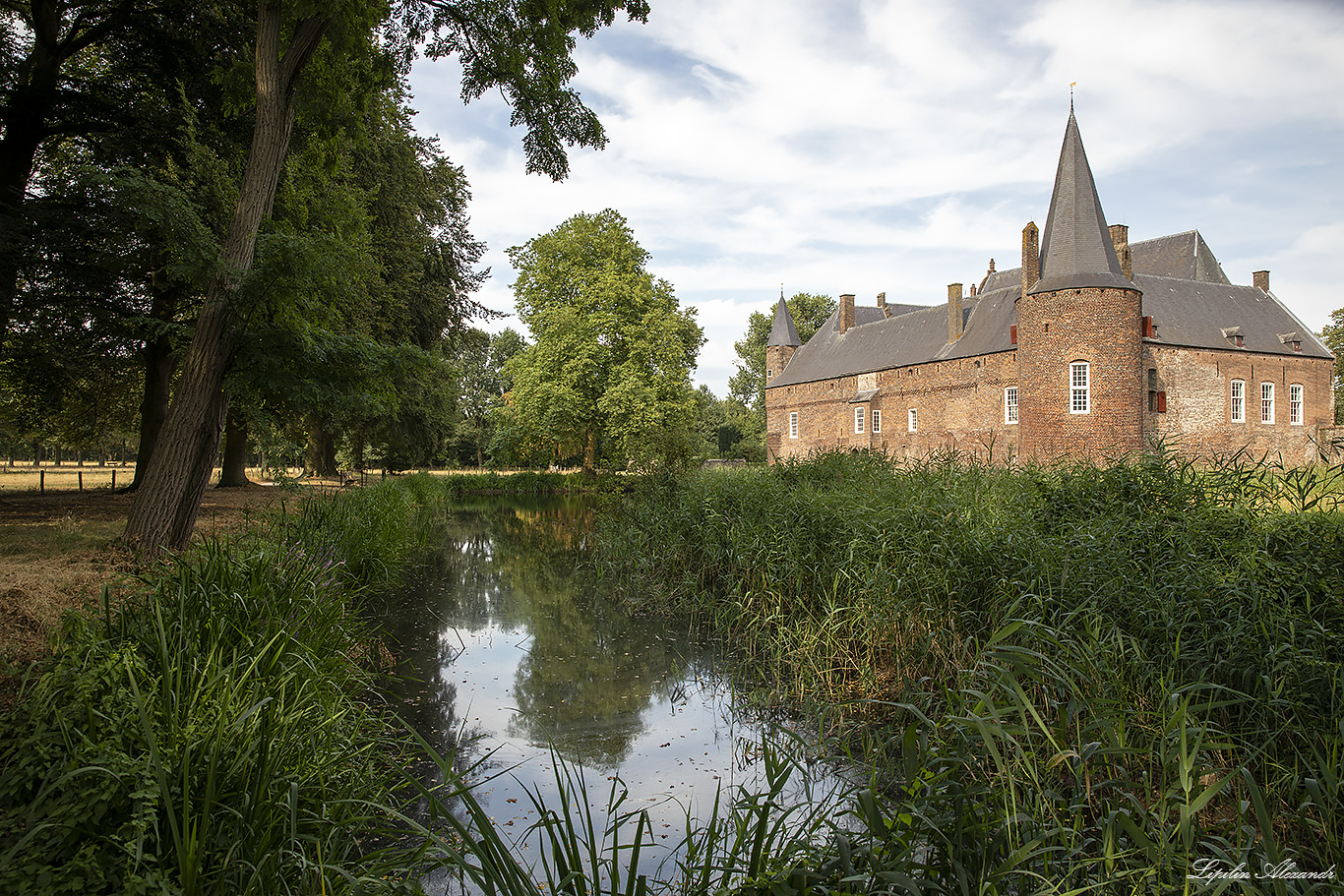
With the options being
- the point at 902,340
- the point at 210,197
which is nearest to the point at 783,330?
the point at 902,340

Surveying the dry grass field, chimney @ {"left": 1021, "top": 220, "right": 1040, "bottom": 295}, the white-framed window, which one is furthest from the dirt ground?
chimney @ {"left": 1021, "top": 220, "right": 1040, "bottom": 295}

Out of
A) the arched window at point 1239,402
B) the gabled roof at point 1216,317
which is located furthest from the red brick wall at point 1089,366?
the arched window at point 1239,402

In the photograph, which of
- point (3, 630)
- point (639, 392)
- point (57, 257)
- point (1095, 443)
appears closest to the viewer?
point (3, 630)

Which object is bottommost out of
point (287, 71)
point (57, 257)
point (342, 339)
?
point (342, 339)

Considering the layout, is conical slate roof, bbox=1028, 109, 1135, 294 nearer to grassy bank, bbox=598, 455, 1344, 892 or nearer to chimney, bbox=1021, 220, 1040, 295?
chimney, bbox=1021, 220, 1040, 295

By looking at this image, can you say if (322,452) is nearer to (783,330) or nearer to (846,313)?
(846,313)

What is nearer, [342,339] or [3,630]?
[3,630]

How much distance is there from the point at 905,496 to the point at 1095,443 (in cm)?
1819

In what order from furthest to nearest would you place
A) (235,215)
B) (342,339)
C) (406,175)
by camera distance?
(406,175), (235,215), (342,339)

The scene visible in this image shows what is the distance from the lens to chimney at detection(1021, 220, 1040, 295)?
24.6 metres

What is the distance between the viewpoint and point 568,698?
19.0ft

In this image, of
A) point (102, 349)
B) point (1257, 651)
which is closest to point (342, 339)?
point (1257, 651)

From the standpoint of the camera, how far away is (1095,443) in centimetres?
2167

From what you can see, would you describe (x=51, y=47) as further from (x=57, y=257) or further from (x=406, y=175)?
(x=406, y=175)
